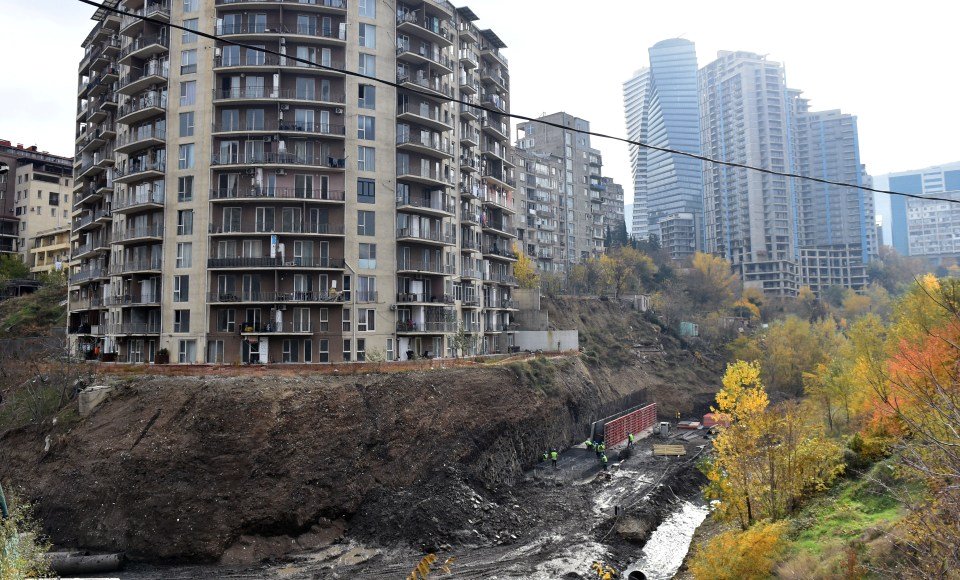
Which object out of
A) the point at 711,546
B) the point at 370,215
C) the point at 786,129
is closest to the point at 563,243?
the point at 370,215

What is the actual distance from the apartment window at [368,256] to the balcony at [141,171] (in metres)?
18.2

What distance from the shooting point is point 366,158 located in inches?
1972

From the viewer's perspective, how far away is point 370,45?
167 feet

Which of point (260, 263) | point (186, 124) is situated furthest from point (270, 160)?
point (260, 263)

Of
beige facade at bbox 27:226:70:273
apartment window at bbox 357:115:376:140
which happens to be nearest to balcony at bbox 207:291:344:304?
apartment window at bbox 357:115:376:140

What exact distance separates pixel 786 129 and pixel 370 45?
130970mm

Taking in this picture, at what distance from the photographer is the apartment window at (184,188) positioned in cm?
4822

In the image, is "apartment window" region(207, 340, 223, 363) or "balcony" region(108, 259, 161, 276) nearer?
"apartment window" region(207, 340, 223, 363)

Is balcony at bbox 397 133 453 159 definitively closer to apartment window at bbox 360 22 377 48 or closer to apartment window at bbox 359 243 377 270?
apartment window at bbox 360 22 377 48

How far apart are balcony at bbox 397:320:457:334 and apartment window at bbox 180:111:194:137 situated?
24.0m

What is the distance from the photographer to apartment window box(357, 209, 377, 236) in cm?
4944

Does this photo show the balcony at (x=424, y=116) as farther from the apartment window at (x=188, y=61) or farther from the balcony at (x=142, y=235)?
the balcony at (x=142, y=235)

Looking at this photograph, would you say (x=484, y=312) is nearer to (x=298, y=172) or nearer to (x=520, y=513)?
(x=298, y=172)

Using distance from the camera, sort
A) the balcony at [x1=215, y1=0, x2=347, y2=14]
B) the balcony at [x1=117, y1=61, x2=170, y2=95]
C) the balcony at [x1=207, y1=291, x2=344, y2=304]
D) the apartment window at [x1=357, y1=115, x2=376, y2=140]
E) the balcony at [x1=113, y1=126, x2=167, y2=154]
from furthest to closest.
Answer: the apartment window at [x1=357, y1=115, x2=376, y2=140]
the balcony at [x1=117, y1=61, x2=170, y2=95]
the balcony at [x1=113, y1=126, x2=167, y2=154]
the balcony at [x1=215, y1=0, x2=347, y2=14]
the balcony at [x1=207, y1=291, x2=344, y2=304]
